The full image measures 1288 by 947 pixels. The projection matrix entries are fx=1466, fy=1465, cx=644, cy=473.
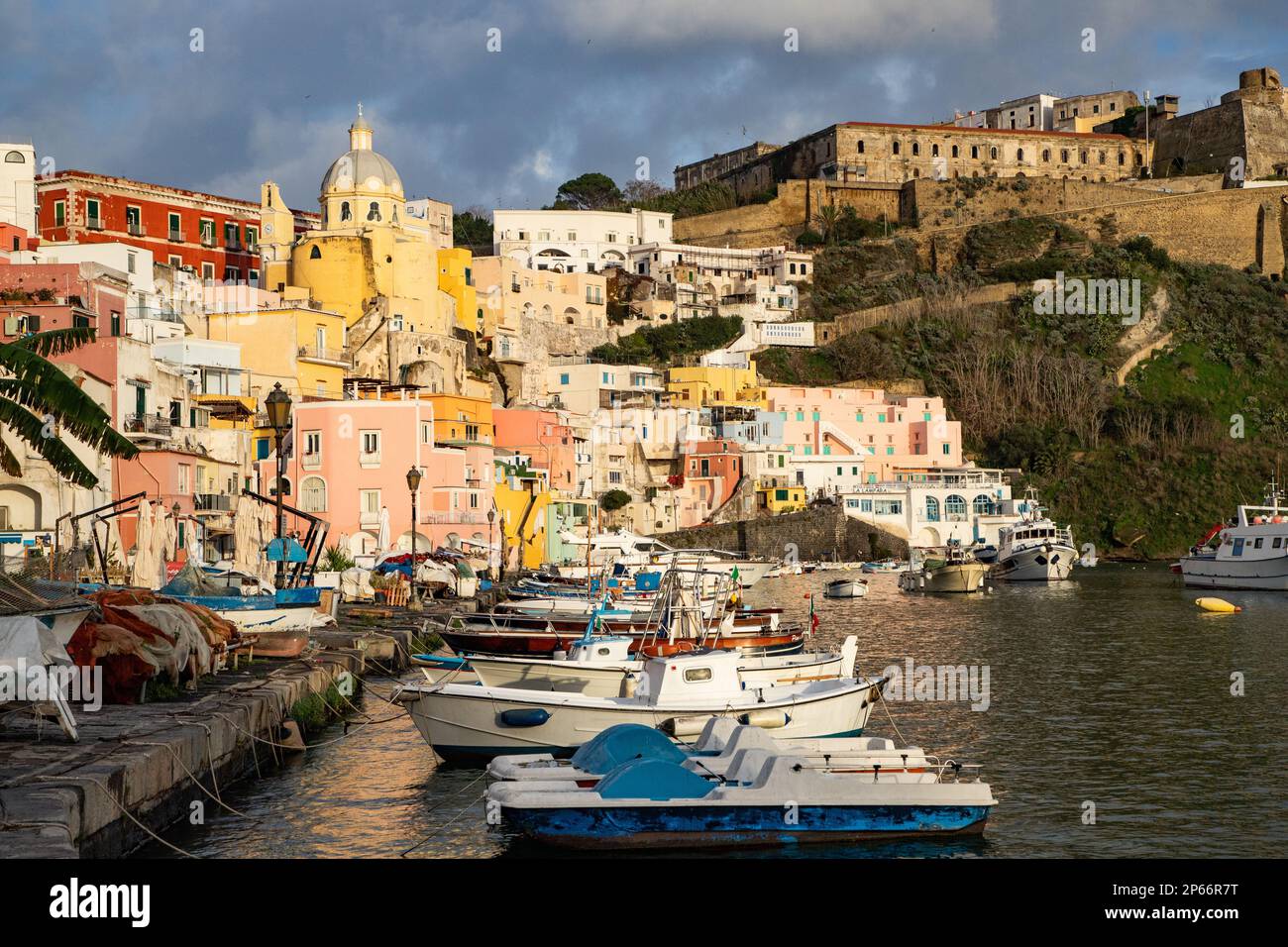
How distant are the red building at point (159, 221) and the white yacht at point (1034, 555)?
42.8m

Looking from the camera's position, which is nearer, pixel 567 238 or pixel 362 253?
pixel 362 253

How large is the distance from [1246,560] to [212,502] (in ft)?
132

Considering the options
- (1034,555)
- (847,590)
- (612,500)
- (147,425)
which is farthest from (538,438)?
(147,425)

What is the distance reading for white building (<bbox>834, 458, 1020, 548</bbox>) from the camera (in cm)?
8856

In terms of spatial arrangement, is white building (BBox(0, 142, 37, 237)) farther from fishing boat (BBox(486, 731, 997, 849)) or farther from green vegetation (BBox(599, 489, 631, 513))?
fishing boat (BBox(486, 731, 997, 849))

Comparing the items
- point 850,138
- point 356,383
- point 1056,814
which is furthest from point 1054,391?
point 1056,814

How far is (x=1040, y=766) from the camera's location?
2048 cm

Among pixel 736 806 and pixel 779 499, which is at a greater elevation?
pixel 779 499

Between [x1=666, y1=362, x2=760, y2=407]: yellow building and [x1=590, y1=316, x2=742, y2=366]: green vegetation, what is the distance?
5.08m

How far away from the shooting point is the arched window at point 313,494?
54562 millimetres

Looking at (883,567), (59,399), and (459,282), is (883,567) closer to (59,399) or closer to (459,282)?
(459,282)

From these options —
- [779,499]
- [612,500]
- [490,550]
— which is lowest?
[490,550]

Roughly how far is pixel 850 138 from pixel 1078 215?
63.8 ft
